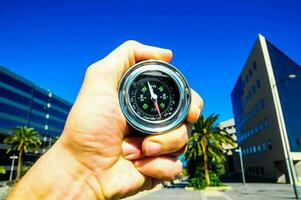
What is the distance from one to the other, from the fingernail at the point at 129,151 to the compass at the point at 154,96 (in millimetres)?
216

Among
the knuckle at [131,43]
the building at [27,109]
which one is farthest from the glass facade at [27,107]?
the knuckle at [131,43]

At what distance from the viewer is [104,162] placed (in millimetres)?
2197

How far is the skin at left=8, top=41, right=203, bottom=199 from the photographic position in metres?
2.05

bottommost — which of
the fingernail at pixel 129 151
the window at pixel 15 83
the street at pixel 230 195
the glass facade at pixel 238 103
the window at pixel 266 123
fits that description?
the street at pixel 230 195

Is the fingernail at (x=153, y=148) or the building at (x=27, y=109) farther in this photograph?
the building at (x=27, y=109)

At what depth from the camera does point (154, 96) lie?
7.36 feet

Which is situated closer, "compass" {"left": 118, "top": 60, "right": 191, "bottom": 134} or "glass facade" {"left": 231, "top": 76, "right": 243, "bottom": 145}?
"compass" {"left": 118, "top": 60, "right": 191, "bottom": 134}

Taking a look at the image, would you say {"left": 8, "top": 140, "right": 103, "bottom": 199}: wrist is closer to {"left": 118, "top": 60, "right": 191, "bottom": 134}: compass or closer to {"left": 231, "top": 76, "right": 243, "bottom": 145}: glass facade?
{"left": 118, "top": 60, "right": 191, "bottom": 134}: compass

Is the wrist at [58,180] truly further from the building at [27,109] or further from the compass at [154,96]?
the building at [27,109]

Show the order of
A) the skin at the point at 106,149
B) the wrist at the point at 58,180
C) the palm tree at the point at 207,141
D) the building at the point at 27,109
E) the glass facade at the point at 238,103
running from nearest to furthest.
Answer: the wrist at the point at 58,180, the skin at the point at 106,149, the palm tree at the point at 207,141, the building at the point at 27,109, the glass facade at the point at 238,103

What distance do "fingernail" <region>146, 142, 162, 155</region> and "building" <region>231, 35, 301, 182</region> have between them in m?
33.8

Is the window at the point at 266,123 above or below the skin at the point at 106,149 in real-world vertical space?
above

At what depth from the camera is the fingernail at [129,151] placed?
86.8 inches

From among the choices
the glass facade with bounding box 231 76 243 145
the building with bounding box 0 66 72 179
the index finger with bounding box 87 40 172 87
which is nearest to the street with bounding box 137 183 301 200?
the index finger with bounding box 87 40 172 87
